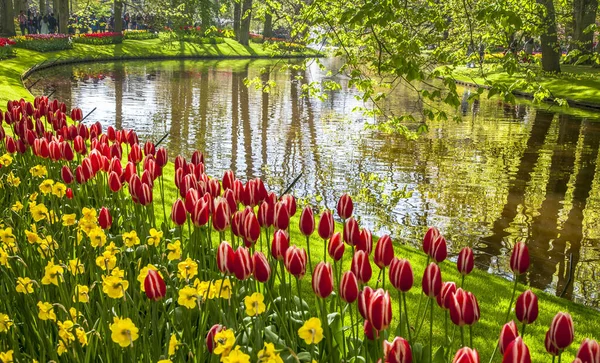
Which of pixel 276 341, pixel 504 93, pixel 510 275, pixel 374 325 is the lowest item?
pixel 510 275

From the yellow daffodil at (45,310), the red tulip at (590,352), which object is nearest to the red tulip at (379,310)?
the red tulip at (590,352)

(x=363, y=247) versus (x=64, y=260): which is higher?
(x=363, y=247)

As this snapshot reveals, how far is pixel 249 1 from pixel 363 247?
Answer: 5202 cm

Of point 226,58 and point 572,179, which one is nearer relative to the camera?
point 572,179

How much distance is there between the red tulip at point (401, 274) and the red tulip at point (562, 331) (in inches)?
21.5

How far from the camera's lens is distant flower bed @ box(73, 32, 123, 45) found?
1697 inches

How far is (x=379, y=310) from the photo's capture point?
2166 mm

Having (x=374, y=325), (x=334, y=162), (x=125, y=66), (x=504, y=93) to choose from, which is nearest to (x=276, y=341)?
(x=374, y=325)

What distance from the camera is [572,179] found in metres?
12.6

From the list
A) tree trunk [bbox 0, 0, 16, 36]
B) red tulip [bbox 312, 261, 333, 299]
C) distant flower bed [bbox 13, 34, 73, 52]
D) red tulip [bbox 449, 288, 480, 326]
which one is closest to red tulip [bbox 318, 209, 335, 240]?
red tulip [bbox 312, 261, 333, 299]

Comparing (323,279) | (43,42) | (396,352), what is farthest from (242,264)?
(43,42)

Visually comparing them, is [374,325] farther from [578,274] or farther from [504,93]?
[578,274]

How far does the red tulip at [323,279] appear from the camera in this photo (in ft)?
7.86

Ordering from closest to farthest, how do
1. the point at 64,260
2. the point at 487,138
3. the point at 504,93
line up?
the point at 64,260 → the point at 504,93 → the point at 487,138
